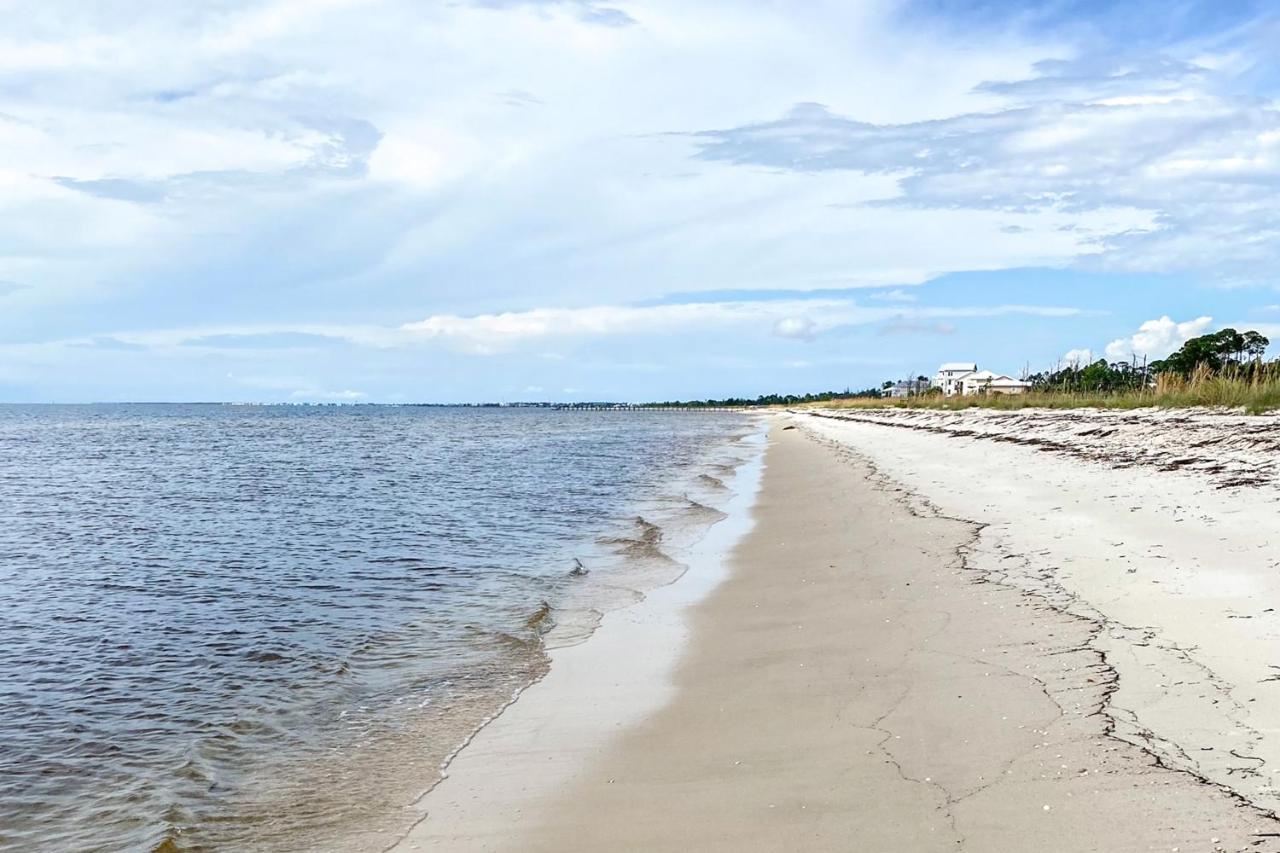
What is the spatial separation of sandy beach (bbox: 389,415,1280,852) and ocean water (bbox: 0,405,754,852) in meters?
0.70

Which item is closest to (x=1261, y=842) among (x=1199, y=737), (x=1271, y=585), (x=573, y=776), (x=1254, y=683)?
(x=1199, y=737)

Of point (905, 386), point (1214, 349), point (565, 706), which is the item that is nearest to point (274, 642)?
point (565, 706)

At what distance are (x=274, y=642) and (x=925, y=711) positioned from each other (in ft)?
22.4

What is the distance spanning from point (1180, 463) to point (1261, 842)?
14144 mm

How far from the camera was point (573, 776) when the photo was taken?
5484 mm

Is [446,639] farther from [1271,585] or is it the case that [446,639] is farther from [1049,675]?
[1271,585]

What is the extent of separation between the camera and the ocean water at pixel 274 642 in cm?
557

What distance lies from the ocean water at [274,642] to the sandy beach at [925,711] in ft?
2.30

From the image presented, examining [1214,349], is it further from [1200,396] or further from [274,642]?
[274,642]

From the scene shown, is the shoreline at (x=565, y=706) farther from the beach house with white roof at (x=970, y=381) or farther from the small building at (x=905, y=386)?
the small building at (x=905, y=386)

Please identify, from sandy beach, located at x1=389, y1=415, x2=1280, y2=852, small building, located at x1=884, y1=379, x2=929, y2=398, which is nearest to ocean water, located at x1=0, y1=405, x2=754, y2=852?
sandy beach, located at x1=389, y1=415, x2=1280, y2=852

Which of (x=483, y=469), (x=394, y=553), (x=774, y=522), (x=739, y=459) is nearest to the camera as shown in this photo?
(x=394, y=553)

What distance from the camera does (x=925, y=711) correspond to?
5.78 m

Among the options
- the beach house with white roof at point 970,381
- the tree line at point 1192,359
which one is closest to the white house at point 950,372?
the beach house with white roof at point 970,381
